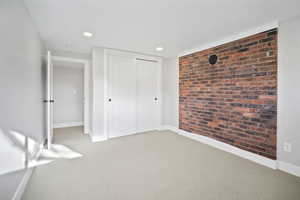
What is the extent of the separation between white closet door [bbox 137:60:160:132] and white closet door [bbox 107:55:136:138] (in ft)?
0.55

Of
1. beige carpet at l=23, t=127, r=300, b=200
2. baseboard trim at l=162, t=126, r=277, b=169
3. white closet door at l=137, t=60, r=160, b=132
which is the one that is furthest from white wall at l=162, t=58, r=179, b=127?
beige carpet at l=23, t=127, r=300, b=200

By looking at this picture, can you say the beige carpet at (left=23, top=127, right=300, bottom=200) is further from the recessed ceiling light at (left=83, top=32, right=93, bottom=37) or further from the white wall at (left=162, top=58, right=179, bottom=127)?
the recessed ceiling light at (left=83, top=32, right=93, bottom=37)

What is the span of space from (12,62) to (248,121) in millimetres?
3287

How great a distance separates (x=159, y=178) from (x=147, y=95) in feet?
8.35

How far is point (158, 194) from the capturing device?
1.56 metres

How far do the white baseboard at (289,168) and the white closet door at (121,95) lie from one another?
9.72ft

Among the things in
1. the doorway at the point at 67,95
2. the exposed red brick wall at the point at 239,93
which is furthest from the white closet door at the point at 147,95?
the doorway at the point at 67,95

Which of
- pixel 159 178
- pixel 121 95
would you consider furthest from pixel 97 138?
pixel 159 178

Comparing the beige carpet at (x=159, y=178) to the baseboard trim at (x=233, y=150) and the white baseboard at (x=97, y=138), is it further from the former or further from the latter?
the white baseboard at (x=97, y=138)

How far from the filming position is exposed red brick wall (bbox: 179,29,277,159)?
86.2 inches

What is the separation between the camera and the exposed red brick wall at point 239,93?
7.18 ft

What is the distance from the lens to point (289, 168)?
199 cm

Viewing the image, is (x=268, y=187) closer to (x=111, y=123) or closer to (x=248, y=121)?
(x=248, y=121)

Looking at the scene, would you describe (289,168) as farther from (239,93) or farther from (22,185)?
(22,185)
